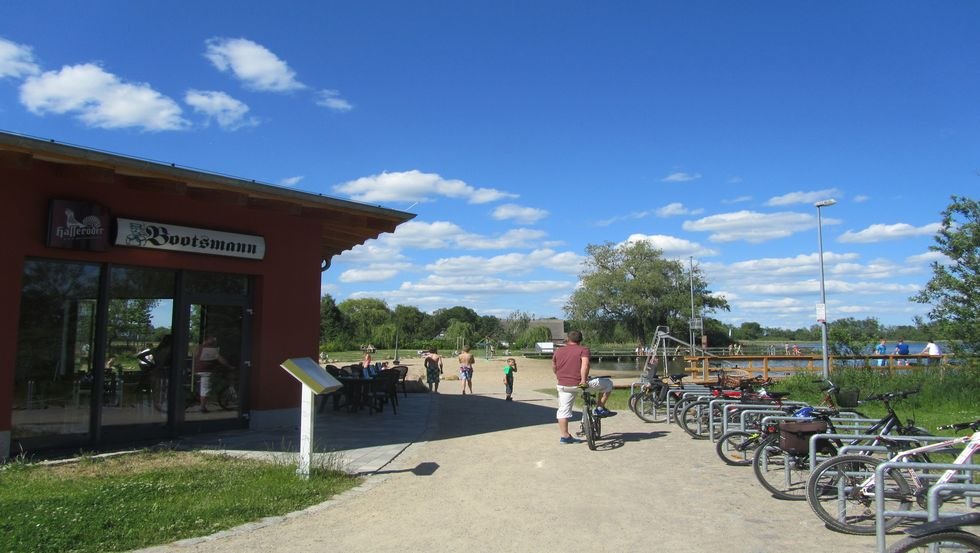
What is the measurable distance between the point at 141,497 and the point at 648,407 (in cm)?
930

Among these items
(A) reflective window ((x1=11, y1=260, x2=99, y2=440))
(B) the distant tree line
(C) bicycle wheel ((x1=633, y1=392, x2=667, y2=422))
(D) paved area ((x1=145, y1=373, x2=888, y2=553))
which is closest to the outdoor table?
(D) paved area ((x1=145, y1=373, x2=888, y2=553))

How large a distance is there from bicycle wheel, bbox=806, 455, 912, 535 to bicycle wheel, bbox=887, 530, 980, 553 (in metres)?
1.74

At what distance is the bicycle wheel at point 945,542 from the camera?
3.35m

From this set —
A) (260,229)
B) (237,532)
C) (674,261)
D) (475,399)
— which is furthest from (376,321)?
(237,532)

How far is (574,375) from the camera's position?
952 cm

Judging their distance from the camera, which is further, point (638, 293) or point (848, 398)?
point (638, 293)

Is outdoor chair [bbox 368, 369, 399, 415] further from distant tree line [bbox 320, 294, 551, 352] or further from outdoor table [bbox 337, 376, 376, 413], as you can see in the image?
distant tree line [bbox 320, 294, 551, 352]

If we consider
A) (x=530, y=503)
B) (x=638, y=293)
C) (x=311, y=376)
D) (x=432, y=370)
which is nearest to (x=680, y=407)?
(x=530, y=503)

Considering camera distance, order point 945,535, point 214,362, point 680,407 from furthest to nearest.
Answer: point 680,407
point 214,362
point 945,535

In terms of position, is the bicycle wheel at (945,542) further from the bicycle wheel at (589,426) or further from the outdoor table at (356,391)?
the outdoor table at (356,391)

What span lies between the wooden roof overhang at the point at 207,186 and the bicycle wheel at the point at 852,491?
707cm

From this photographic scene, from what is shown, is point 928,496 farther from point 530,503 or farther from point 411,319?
point 411,319

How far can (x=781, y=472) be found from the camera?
7.28 m

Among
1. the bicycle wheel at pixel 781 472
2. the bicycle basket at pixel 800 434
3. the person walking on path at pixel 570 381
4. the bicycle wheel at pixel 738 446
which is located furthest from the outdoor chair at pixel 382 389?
the bicycle basket at pixel 800 434
